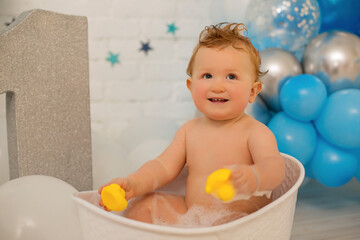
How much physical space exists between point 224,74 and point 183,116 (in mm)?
1121

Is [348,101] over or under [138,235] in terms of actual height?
over

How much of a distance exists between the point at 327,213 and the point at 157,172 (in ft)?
2.83

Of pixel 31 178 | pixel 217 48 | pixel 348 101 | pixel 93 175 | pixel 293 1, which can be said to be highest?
pixel 293 1

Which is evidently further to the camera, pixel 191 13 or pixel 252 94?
pixel 191 13

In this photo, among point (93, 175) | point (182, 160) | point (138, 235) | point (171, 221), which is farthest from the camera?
point (93, 175)

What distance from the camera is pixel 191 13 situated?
6.11 ft

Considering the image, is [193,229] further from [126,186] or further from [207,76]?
[207,76]

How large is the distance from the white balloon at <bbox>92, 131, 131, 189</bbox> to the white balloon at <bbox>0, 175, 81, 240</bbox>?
404mm

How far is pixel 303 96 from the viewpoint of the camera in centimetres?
123

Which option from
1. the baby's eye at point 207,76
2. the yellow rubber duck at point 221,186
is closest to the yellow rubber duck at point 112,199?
the yellow rubber duck at point 221,186

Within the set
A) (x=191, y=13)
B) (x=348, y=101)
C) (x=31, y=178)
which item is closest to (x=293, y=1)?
(x=348, y=101)

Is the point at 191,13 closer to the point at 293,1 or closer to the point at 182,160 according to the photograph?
the point at 293,1

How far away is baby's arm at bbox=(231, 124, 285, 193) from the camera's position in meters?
0.57

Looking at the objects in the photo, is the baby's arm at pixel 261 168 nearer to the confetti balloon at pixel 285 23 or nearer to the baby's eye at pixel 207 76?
the baby's eye at pixel 207 76
